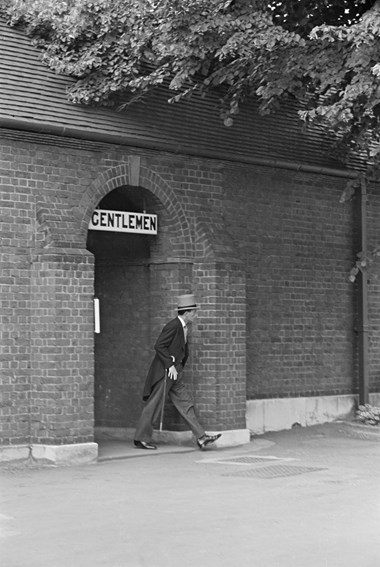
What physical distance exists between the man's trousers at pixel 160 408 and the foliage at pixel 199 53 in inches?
143

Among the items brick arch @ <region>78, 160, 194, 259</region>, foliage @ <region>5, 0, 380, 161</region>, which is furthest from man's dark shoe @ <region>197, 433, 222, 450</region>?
foliage @ <region>5, 0, 380, 161</region>

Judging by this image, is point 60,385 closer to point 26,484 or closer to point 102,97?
point 26,484

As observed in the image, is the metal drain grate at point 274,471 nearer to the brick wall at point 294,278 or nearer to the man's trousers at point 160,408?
the man's trousers at point 160,408

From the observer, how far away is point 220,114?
17.0 m

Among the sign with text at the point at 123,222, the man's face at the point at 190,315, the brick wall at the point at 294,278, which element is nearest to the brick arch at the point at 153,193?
the sign with text at the point at 123,222

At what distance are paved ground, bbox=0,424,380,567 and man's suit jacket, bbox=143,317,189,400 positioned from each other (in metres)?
0.95

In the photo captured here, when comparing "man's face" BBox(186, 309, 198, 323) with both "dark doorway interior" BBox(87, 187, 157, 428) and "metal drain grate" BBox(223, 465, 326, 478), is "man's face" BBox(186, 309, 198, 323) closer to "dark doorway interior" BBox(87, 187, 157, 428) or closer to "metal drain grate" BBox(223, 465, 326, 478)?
"dark doorway interior" BBox(87, 187, 157, 428)

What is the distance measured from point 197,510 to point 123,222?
236 inches

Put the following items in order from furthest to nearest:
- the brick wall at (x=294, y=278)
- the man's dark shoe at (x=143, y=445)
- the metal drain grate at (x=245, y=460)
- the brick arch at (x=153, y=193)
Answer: the brick wall at (x=294, y=278), the man's dark shoe at (x=143, y=445), the brick arch at (x=153, y=193), the metal drain grate at (x=245, y=460)

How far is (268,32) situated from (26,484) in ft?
19.7

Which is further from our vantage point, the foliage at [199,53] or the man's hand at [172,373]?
the man's hand at [172,373]

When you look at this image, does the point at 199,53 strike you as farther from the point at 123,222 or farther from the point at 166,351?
the point at 166,351

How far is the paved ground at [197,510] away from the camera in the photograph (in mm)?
8688

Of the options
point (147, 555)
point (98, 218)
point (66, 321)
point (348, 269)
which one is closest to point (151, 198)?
point (98, 218)
